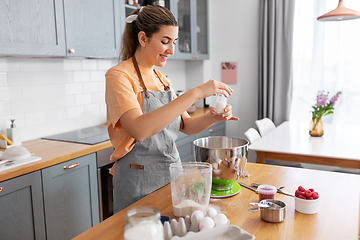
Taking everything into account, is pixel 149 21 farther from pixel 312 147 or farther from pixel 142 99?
pixel 312 147

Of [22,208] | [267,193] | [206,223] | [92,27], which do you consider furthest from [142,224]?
[92,27]

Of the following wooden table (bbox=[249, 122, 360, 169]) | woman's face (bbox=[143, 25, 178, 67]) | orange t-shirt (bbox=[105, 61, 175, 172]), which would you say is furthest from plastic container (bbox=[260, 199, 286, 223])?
wooden table (bbox=[249, 122, 360, 169])

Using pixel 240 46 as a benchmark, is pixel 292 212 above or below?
below

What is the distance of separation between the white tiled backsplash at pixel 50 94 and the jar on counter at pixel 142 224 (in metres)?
1.93

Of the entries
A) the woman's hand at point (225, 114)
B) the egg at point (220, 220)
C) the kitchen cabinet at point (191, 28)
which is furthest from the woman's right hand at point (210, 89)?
the kitchen cabinet at point (191, 28)

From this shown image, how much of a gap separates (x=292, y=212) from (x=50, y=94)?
2.09 metres

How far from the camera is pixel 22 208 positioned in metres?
1.73

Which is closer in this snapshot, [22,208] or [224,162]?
[224,162]

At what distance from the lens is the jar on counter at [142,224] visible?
616 millimetres

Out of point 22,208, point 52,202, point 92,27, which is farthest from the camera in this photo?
point 92,27

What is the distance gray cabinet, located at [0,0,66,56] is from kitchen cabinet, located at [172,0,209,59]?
154 centimetres

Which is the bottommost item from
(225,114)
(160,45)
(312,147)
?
(312,147)

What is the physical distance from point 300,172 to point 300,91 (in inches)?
98.7

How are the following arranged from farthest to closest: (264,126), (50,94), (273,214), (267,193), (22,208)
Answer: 1. (264,126)
2. (50,94)
3. (22,208)
4. (267,193)
5. (273,214)
